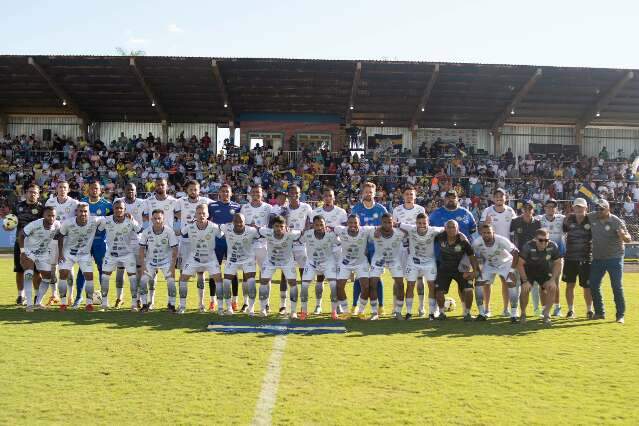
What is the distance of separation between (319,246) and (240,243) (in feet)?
4.45

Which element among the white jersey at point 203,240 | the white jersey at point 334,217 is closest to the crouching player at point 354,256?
the white jersey at point 334,217

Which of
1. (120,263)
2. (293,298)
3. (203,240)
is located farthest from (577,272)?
(120,263)

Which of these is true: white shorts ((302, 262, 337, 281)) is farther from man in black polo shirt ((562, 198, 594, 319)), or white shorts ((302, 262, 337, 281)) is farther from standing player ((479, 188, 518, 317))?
man in black polo shirt ((562, 198, 594, 319))

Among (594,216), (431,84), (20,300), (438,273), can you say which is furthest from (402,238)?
(431,84)

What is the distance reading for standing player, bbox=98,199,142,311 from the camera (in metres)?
10.9

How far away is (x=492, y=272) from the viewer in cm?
1061

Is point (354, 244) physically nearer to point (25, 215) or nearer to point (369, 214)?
point (369, 214)

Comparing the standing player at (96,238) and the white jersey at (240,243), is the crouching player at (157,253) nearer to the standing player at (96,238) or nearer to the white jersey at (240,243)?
the white jersey at (240,243)

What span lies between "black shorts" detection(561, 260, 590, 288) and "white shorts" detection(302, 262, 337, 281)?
4223 mm

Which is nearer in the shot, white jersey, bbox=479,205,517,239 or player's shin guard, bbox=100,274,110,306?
player's shin guard, bbox=100,274,110,306

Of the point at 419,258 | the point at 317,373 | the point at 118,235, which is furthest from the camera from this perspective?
the point at 118,235

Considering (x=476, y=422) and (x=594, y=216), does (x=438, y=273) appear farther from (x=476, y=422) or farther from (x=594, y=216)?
(x=476, y=422)

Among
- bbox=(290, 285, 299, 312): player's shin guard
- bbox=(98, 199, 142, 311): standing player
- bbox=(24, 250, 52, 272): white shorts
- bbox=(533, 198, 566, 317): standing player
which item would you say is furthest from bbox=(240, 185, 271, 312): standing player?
bbox=(533, 198, 566, 317): standing player

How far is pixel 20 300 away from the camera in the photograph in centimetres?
1149
